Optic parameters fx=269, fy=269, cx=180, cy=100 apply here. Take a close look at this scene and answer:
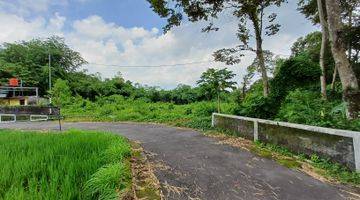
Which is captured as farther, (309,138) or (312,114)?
(312,114)

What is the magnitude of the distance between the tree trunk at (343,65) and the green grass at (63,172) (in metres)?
4.83

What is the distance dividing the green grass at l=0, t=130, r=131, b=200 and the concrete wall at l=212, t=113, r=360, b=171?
316 centimetres

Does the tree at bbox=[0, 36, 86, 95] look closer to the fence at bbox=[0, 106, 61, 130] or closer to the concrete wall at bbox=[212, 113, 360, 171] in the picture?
the fence at bbox=[0, 106, 61, 130]

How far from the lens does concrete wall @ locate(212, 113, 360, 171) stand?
3.93 metres

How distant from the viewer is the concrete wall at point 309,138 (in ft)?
12.9

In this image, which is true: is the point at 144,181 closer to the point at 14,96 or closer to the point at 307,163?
the point at 307,163

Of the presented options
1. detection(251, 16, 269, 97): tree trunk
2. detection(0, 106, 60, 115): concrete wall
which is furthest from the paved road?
detection(0, 106, 60, 115): concrete wall

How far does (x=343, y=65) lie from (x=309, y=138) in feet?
7.77

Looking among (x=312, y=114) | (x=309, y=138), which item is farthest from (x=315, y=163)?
(x=312, y=114)

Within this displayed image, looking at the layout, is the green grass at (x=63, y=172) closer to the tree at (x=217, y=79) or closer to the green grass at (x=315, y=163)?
the green grass at (x=315, y=163)

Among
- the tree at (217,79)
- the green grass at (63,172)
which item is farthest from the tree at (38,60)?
the green grass at (63,172)

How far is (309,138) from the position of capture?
482 centimetres

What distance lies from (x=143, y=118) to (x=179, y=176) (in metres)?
10.3

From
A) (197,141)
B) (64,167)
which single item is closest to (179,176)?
(64,167)
